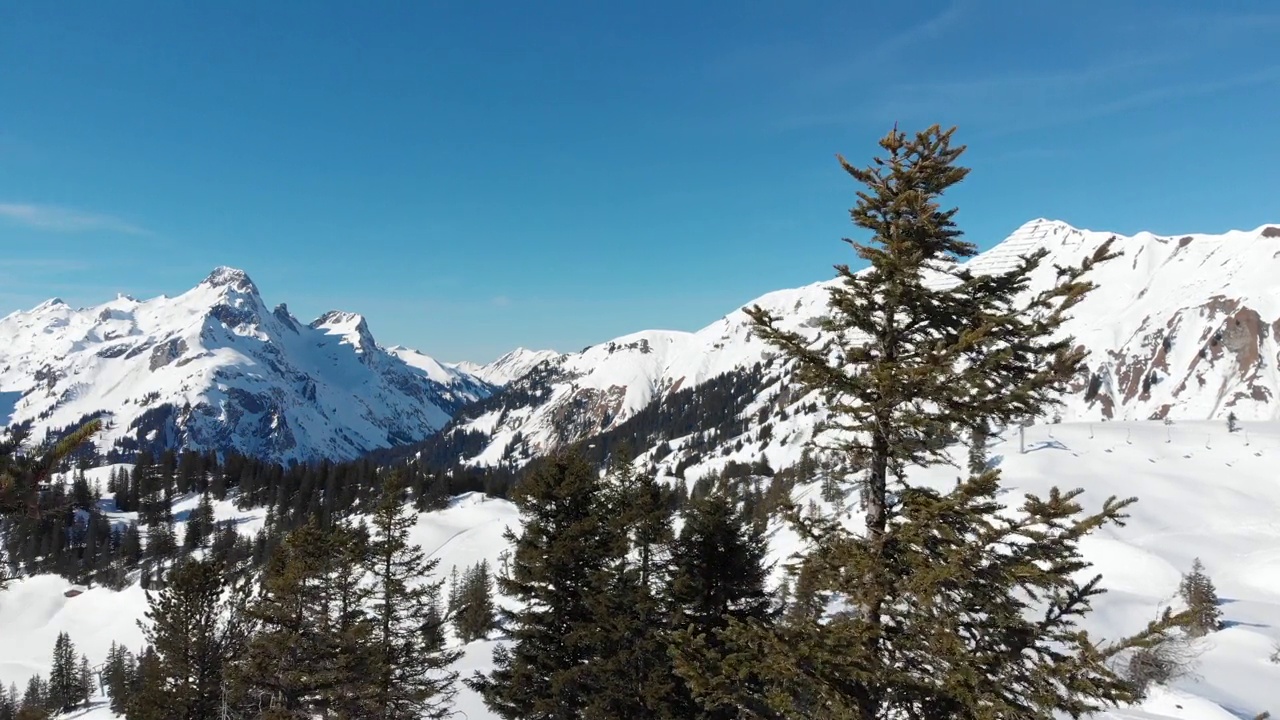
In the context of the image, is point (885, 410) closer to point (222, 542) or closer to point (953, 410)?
point (953, 410)

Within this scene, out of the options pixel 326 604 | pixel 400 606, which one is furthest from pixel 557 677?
pixel 326 604

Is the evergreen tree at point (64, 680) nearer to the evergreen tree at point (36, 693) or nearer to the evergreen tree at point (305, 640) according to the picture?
the evergreen tree at point (36, 693)

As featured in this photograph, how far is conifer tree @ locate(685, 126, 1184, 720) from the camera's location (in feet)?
27.4

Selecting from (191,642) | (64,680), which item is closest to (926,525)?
(191,642)

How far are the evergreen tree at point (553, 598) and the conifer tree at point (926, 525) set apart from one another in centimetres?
978

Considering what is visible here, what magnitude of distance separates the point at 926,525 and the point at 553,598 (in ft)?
44.7

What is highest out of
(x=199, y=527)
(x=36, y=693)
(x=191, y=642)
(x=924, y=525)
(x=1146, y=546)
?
(x=924, y=525)

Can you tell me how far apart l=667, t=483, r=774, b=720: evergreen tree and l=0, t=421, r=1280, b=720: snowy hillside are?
72.9 ft

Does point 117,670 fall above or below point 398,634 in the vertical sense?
below

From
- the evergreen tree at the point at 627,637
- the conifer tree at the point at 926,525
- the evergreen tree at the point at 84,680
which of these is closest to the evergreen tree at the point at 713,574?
the evergreen tree at the point at 627,637

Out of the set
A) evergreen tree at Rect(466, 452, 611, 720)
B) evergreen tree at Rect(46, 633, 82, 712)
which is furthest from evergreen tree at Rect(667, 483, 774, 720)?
evergreen tree at Rect(46, 633, 82, 712)

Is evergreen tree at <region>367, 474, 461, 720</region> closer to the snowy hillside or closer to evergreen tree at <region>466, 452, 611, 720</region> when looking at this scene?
evergreen tree at <region>466, 452, 611, 720</region>

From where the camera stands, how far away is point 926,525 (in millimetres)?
9172

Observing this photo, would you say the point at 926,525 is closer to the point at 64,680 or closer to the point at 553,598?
the point at 553,598
